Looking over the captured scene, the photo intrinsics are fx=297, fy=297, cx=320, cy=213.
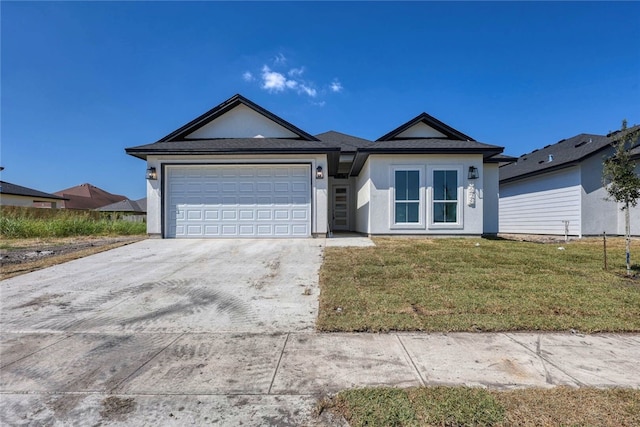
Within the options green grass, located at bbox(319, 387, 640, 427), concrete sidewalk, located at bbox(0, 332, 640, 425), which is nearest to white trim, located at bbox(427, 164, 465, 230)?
concrete sidewalk, located at bbox(0, 332, 640, 425)

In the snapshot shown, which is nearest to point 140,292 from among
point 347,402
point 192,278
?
point 192,278

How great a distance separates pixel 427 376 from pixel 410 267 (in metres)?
4.06

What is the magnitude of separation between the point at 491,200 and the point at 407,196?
4.66 metres

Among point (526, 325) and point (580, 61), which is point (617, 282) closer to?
point (526, 325)

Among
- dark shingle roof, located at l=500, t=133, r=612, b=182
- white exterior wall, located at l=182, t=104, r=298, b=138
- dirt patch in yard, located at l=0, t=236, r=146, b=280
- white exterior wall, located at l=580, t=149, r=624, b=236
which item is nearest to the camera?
dirt patch in yard, located at l=0, t=236, r=146, b=280

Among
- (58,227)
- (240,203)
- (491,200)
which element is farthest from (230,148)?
(491,200)

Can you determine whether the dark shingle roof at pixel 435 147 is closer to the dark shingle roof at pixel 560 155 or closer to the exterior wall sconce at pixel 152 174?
the dark shingle roof at pixel 560 155

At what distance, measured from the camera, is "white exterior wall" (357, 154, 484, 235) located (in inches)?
420

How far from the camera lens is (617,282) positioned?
213 inches

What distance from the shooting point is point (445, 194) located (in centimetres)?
1071

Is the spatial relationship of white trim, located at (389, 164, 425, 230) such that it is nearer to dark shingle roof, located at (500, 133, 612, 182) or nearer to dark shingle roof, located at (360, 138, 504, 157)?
dark shingle roof, located at (360, 138, 504, 157)

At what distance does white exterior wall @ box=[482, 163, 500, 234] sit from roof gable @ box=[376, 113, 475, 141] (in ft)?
6.27

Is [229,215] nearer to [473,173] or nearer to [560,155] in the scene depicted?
[473,173]

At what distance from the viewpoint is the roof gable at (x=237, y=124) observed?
38.9ft
